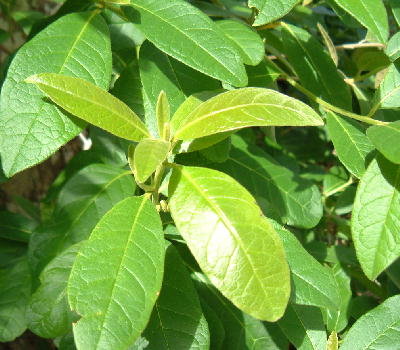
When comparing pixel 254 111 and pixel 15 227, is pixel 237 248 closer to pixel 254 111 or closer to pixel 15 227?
pixel 254 111

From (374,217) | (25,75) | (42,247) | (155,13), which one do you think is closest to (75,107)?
(25,75)

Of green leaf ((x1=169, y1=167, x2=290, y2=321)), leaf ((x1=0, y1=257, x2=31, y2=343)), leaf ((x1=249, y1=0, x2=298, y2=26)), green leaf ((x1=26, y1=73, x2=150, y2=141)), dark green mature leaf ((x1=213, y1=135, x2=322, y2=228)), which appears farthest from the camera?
leaf ((x1=0, y1=257, x2=31, y2=343))

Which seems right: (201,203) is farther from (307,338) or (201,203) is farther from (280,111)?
(307,338)

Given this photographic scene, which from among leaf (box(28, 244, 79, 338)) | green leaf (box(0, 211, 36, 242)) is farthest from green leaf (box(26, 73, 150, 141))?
green leaf (box(0, 211, 36, 242))

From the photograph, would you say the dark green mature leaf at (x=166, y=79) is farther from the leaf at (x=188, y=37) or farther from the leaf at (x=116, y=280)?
the leaf at (x=116, y=280)

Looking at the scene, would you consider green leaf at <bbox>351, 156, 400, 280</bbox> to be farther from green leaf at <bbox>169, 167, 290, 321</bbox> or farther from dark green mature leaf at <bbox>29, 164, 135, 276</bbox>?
dark green mature leaf at <bbox>29, 164, 135, 276</bbox>

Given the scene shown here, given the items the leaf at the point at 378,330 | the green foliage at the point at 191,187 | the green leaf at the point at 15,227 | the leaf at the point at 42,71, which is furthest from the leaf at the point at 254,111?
the green leaf at the point at 15,227
